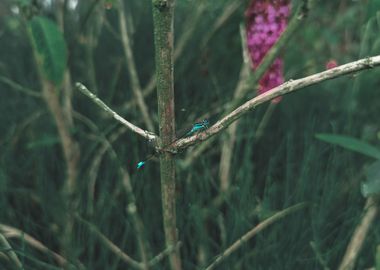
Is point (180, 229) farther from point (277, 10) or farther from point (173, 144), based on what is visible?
point (277, 10)

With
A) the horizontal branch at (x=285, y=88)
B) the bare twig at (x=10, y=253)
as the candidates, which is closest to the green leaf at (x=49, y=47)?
the bare twig at (x=10, y=253)

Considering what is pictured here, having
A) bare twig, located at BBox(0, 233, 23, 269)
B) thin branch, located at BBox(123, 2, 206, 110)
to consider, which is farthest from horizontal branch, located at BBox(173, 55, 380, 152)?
thin branch, located at BBox(123, 2, 206, 110)

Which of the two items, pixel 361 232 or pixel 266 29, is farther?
pixel 266 29

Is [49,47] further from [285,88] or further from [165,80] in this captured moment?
[285,88]

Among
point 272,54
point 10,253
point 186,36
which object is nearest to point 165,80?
point 272,54

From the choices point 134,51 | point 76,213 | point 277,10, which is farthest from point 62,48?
point 134,51

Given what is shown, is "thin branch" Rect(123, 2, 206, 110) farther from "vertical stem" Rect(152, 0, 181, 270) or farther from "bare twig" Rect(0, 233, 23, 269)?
"vertical stem" Rect(152, 0, 181, 270)
